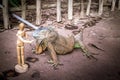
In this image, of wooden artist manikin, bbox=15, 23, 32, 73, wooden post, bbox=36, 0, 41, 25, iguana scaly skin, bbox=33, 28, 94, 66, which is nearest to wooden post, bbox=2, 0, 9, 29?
wooden post, bbox=36, 0, 41, 25

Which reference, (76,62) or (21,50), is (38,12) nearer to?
(76,62)

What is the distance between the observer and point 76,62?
5621 mm

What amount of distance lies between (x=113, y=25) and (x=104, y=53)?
7.62 ft

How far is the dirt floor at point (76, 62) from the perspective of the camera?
5.02 metres

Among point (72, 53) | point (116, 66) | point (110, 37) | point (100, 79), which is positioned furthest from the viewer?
point (110, 37)

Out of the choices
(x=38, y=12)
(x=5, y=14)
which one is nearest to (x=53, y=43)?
(x=38, y=12)

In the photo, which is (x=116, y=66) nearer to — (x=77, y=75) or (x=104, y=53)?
(x=104, y=53)

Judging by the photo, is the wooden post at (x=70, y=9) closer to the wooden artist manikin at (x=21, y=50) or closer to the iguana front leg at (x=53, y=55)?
the iguana front leg at (x=53, y=55)

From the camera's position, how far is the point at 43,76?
498 cm

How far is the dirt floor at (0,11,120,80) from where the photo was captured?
16.5ft

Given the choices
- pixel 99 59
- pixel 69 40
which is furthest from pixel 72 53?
pixel 99 59

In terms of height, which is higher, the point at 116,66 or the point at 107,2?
the point at 107,2

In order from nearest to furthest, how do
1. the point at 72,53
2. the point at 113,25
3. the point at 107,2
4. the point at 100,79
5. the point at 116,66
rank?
the point at 100,79
the point at 116,66
the point at 72,53
the point at 113,25
the point at 107,2

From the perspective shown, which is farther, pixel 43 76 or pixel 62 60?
pixel 62 60
